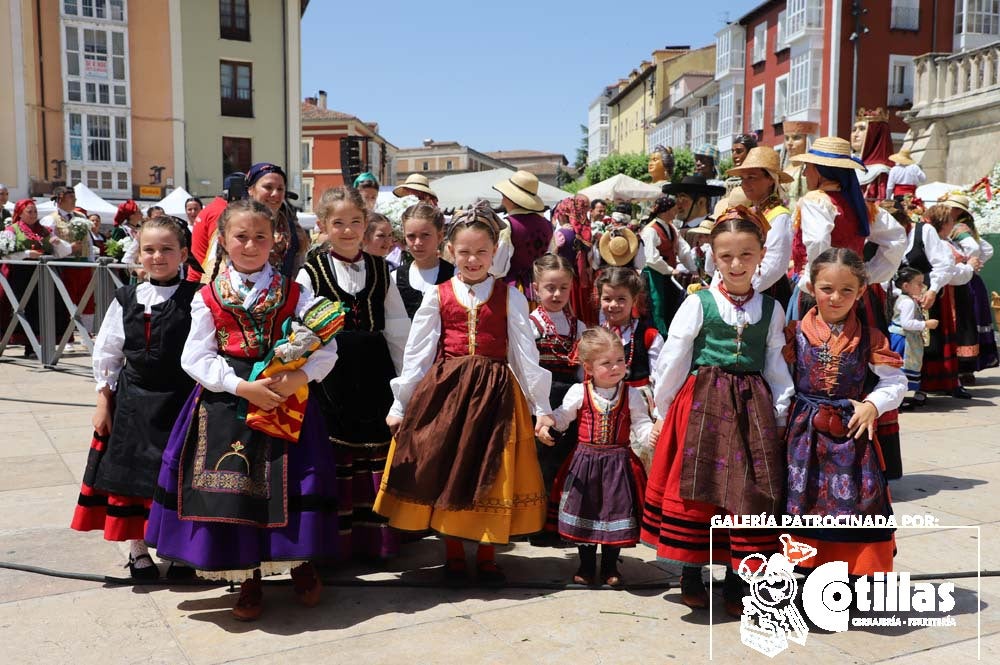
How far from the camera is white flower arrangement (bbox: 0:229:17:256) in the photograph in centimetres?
1079

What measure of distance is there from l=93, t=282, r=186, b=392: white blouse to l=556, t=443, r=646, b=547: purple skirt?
1919mm

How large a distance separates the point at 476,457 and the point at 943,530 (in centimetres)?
253

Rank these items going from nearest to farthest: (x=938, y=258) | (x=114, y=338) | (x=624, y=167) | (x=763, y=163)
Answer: (x=114, y=338) → (x=763, y=163) → (x=938, y=258) → (x=624, y=167)

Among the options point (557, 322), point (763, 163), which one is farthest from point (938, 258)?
point (557, 322)

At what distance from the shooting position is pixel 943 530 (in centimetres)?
471

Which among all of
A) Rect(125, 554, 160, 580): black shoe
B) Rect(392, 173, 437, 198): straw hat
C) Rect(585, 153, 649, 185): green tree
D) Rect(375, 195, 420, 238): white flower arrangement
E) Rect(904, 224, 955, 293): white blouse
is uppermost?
Rect(585, 153, 649, 185): green tree

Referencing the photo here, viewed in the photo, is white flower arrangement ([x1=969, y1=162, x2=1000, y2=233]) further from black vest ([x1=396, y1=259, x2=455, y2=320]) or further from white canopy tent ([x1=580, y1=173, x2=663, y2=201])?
black vest ([x1=396, y1=259, x2=455, y2=320])

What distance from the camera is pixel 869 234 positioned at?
16.8ft

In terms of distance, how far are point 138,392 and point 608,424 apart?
201 cm

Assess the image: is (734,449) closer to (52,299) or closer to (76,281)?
(52,299)

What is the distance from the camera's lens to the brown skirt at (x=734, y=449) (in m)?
3.54

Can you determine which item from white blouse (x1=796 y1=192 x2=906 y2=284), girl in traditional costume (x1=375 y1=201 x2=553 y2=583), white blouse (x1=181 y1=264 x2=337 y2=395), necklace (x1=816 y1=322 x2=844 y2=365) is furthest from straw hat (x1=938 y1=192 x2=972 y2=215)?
white blouse (x1=181 y1=264 x2=337 y2=395)

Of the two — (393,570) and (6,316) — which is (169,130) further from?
(393,570)

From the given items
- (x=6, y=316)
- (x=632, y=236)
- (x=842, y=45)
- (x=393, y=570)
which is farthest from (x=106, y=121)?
(x=393, y=570)
